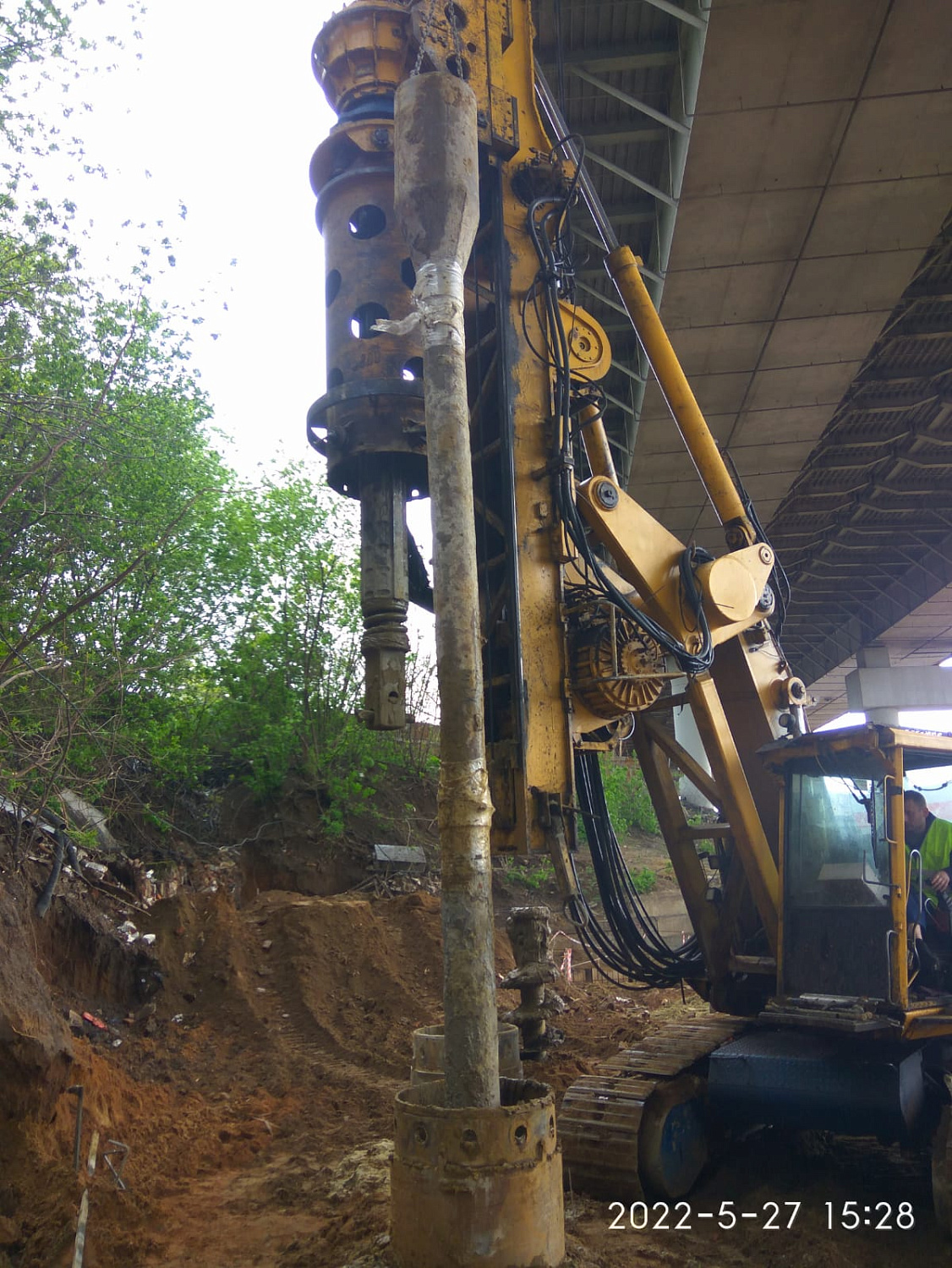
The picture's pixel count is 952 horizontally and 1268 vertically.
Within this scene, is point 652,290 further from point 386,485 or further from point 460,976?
point 460,976

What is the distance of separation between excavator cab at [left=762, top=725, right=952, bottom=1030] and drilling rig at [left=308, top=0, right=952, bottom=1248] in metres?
0.02

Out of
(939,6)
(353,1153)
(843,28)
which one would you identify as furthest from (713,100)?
(353,1153)

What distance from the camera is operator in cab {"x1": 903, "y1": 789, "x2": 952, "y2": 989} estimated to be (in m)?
6.41

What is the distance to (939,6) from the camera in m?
8.17

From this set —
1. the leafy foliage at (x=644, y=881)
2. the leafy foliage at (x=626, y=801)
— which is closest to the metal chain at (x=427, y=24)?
Result: the leafy foliage at (x=644, y=881)

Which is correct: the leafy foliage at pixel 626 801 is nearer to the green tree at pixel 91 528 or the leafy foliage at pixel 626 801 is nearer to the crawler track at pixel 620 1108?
the green tree at pixel 91 528

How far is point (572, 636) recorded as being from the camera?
20.6ft

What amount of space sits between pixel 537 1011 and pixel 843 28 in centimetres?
846

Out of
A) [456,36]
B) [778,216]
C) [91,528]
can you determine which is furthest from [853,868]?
[91,528]

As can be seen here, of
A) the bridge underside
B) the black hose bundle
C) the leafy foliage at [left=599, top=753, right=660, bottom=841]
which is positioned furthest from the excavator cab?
the leafy foliage at [left=599, top=753, right=660, bottom=841]

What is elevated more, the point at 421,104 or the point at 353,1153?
the point at 421,104

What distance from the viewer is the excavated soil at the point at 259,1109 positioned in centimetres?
530

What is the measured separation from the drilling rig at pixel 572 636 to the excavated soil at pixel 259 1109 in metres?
0.51

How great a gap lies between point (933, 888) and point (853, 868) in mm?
477
